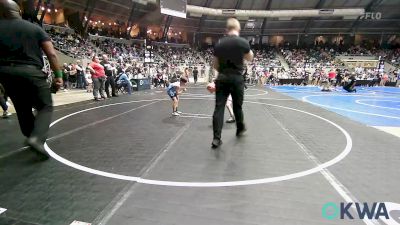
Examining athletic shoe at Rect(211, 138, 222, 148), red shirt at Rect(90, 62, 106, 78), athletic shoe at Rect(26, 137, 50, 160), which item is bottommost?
athletic shoe at Rect(211, 138, 222, 148)

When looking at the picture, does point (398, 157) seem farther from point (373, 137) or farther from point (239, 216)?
point (239, 216)

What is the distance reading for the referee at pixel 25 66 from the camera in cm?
321

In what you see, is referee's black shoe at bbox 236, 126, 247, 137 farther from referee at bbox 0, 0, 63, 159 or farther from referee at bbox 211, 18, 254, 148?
referee at bbox 0, 0, 63, 159

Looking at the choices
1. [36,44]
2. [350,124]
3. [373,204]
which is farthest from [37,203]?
[350,124]

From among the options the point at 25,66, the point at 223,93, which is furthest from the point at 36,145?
the point at 223,93

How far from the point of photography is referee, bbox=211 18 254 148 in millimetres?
4126

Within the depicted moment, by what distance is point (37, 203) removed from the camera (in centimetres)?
238

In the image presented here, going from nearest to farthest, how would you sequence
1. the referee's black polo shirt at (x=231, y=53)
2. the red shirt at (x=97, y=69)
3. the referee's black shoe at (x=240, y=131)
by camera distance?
the referee's black polo shirt at (x=231, y=53) < the referee's black shoe at (x=240, y=131) < the red shirt at (x=97, y=69)

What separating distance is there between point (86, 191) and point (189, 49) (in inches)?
1478

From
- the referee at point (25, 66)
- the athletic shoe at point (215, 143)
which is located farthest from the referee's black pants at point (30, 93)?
the athletic shoe at point (215, 143)

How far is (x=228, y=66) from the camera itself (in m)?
4.22

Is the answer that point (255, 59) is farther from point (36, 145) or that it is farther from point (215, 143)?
point (36, 145)

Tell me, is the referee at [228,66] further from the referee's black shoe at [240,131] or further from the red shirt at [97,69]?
the red shirt at [97,69]

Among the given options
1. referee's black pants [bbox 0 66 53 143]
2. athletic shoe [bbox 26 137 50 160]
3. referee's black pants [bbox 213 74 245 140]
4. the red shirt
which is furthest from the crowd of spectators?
athletic shoe [bbox 26 137 50 160]
